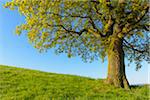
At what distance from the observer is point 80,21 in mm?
29906

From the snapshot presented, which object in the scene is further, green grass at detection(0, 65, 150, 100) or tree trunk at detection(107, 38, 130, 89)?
tree trunk at detection(107, 38, 130, 89)

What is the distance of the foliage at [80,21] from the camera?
2606 cm

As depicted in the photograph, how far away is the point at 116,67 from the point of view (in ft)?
90.9

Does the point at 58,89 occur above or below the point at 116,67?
below

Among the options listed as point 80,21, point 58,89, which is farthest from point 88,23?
point 58,89

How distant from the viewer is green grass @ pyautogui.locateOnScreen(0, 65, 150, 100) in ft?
70.4

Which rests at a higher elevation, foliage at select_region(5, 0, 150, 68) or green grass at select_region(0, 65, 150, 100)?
foliage at select_region(5, 0, 150, 68)

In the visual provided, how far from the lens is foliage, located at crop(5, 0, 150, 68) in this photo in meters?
26.1

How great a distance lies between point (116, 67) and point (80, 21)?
5156mm

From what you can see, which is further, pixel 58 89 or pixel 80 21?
pixel 80 21

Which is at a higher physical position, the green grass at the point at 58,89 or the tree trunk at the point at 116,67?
the tree trunk at the point at 116,67

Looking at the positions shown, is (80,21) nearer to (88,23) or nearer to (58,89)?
(88,23)

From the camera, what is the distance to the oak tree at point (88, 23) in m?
26.1

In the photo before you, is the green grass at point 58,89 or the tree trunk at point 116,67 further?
the tree trunk at point 116,67
